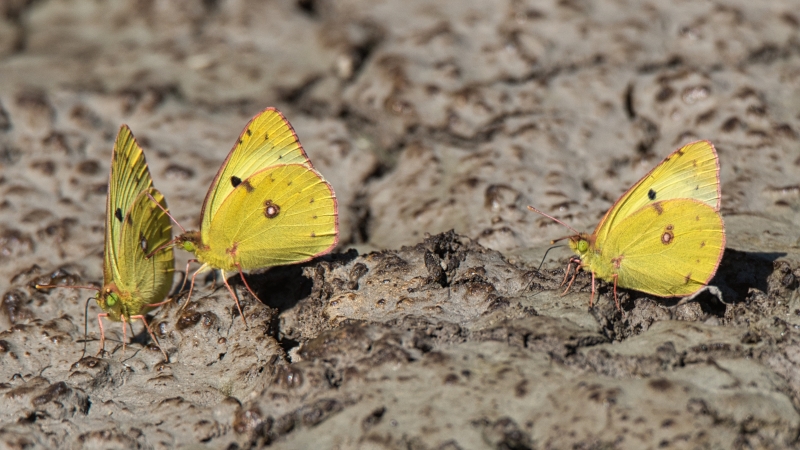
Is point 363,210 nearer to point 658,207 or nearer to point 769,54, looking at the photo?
point 658,207

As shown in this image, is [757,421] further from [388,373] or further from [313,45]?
[313,45]

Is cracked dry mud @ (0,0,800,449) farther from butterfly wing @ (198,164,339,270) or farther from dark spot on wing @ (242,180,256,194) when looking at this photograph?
dark spot on wing @ (242,180,256,194)

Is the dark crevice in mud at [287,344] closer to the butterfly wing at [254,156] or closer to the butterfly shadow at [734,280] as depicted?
the butterfly wing at [254,156]

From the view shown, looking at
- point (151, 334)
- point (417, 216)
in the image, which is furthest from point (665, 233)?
point (151, 334)

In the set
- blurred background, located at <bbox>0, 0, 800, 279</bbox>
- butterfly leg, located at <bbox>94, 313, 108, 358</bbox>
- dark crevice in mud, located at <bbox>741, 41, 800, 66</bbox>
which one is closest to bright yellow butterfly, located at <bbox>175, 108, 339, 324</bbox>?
butterfly leg, located at <bbox>94, 313, 108, 358</bbox>

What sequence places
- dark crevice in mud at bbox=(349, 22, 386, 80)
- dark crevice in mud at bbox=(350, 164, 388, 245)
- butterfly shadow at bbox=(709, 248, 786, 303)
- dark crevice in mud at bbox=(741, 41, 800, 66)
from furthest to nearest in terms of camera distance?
dark crevice in mud at bbox=(349, 22, 386, 80) → dark crevice in mud at bbox=(741, 41, 800, 66) → dark crevice in mud at bbox=(350, 164, 388, 245) → butterfly shadow at bbox=(709, 248, 786, 303)

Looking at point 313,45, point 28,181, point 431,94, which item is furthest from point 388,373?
point 313,45
